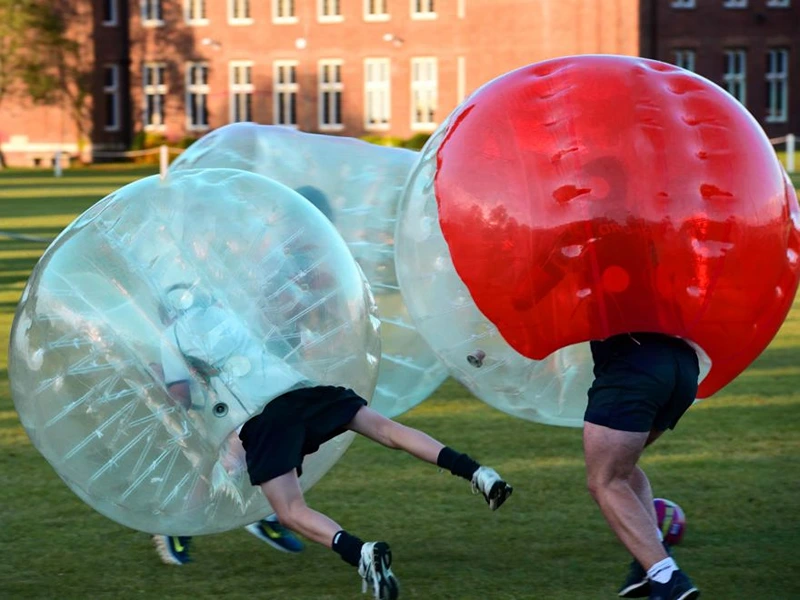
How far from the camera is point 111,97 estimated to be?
192ft

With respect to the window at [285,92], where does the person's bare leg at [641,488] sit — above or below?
above

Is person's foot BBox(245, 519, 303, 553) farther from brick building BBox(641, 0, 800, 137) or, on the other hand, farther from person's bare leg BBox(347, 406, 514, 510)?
brick building BBox(641, 0, 800, 137)

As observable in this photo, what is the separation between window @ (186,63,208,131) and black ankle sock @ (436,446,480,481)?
174 feet

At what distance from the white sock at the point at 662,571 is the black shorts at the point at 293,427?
1.21 m

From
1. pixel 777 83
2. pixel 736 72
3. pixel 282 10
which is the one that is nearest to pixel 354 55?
pixel 282 10

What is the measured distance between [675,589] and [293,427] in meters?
1.44

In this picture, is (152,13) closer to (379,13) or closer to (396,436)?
(379,13)

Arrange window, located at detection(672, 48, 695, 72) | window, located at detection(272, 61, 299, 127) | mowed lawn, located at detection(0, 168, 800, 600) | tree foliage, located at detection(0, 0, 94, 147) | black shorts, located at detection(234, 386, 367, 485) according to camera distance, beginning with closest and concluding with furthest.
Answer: black shorts, located at detection(234, 386, 367, 485)
mowed lawn, located at detection(0, 168, 800, 600)
window, located at detection(672, 48, 695, 72)
tree foliage, located at detection(0, 0, 94, 147)
window, located at detection(272, 61, 299, 127)

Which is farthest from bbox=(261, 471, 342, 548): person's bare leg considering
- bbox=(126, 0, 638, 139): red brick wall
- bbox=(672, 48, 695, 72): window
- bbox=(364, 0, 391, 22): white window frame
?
bbox=(364, 0, 391, 22): white window frame

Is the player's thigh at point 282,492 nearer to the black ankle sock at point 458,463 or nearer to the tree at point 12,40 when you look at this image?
the black ankle sock at point 458,463

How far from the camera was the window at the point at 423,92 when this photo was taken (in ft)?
174

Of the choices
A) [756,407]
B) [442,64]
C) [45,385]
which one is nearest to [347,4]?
[442,64]

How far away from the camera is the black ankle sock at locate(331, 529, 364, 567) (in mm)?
4703

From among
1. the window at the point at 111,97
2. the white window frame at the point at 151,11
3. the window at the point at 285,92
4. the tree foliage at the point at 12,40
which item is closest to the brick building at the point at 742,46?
the window at the point at 285,92
